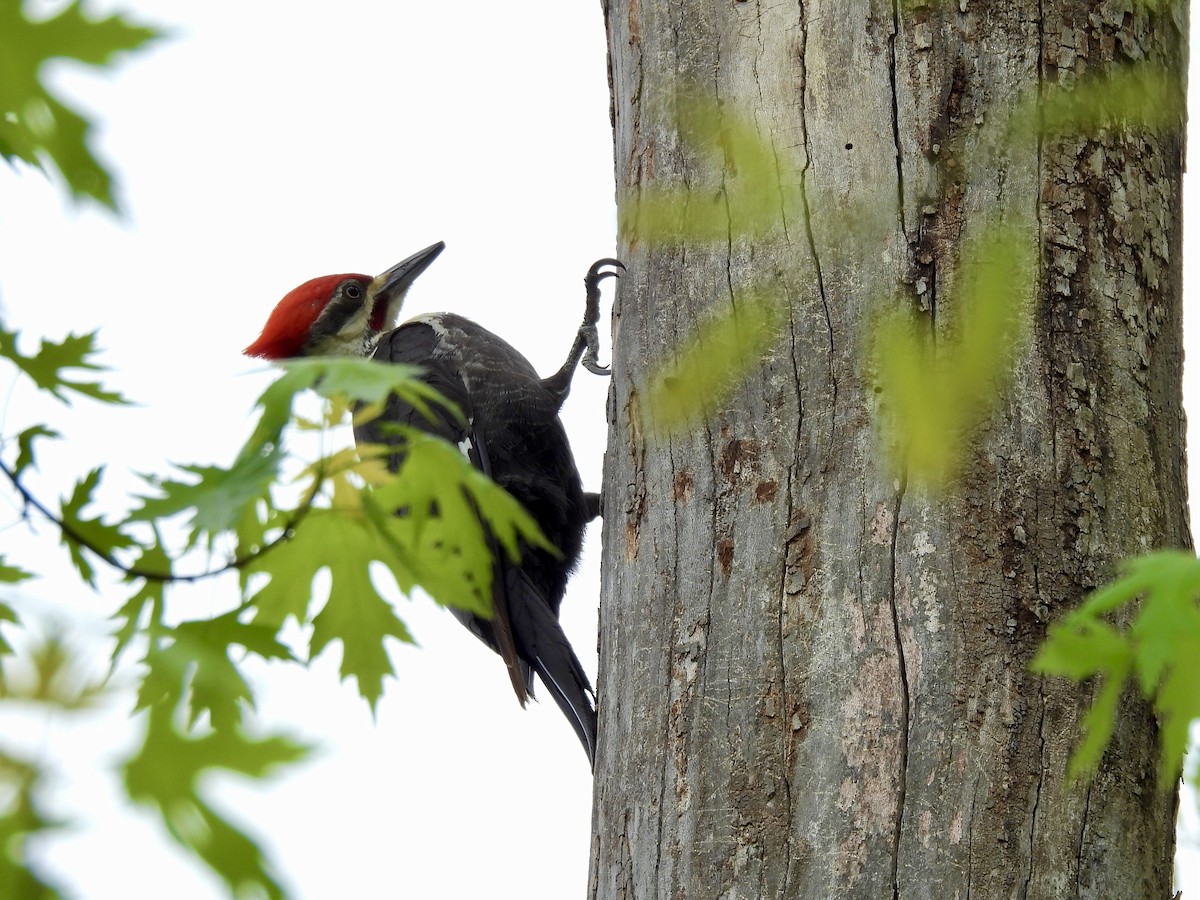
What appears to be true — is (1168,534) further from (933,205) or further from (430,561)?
(430,561)

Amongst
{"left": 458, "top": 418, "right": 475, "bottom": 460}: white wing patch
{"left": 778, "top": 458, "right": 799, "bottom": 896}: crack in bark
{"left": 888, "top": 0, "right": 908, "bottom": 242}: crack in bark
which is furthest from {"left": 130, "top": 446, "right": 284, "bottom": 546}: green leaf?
{"left": 458, "top": 418, "right": 475, "bottom": 460}: white wing patch

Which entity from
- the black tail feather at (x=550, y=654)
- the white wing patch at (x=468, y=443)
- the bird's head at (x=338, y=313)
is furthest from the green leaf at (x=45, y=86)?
the bird's head at (x=338, y=313)

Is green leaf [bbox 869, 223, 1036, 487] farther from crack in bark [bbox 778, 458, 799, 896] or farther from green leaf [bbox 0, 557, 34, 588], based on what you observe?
green leaf [bbox 0, 557, 34, 588]

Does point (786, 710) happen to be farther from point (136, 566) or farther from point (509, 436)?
point (509, 436)

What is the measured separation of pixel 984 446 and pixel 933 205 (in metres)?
0.35

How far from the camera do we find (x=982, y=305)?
124 centimetres

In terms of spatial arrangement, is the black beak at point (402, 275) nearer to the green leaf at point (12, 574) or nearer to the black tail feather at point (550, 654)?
the black tail feather at point (550, 654)

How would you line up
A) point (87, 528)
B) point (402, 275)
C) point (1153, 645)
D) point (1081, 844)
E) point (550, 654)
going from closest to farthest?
point (1153, 645) < point (87, 528) < point (1081, 844) < point (550, 654) < point (402, 275)

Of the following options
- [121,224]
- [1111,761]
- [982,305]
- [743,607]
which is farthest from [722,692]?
[121,224]

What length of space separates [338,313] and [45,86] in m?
3.25

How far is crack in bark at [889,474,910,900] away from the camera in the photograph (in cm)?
167

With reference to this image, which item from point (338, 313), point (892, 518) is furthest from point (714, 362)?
point (338, 313)

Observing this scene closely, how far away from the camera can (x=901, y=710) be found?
5.66 feet

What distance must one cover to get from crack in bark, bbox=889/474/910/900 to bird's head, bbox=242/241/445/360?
2713 millimetres
